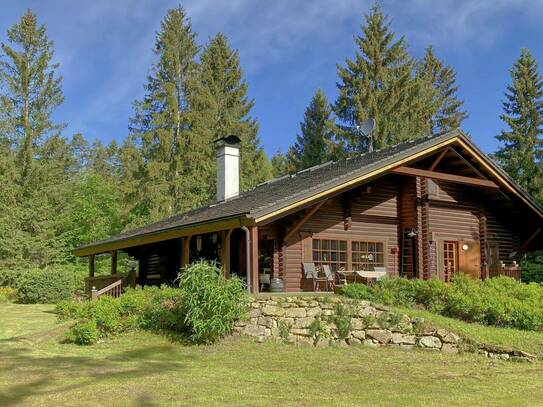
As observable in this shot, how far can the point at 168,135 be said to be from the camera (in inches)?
1216

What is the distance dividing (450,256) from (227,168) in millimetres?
7770

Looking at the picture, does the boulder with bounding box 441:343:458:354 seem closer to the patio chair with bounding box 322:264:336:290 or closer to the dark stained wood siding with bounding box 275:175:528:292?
the patio chair with bounding box 322:264:336:290

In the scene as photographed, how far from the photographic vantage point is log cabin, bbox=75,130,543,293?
1482 centimetres

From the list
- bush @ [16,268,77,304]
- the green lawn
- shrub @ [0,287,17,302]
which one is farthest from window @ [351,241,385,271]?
shrub @ [0,287,17,302]

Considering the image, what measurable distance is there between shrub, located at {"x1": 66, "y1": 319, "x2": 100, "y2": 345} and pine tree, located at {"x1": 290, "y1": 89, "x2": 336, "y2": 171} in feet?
76.6

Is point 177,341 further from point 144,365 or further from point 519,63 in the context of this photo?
point 519,63

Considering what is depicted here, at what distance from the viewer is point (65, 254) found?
30844 mm

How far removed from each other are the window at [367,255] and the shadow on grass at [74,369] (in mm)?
7232

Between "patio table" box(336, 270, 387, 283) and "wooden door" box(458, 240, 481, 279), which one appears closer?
"patio table" box(336, 270, 387, 283)

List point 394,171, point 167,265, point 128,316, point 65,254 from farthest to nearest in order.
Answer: point 65,254
point 167,265
point 394,171
point 128,316

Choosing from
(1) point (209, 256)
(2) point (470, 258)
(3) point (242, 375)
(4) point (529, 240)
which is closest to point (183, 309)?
(3) point (242, 375)

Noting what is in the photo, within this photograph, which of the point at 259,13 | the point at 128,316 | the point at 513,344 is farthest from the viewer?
the point at 259,13

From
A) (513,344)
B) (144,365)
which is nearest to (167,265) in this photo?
(144,365)

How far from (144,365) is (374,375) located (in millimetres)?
3652
